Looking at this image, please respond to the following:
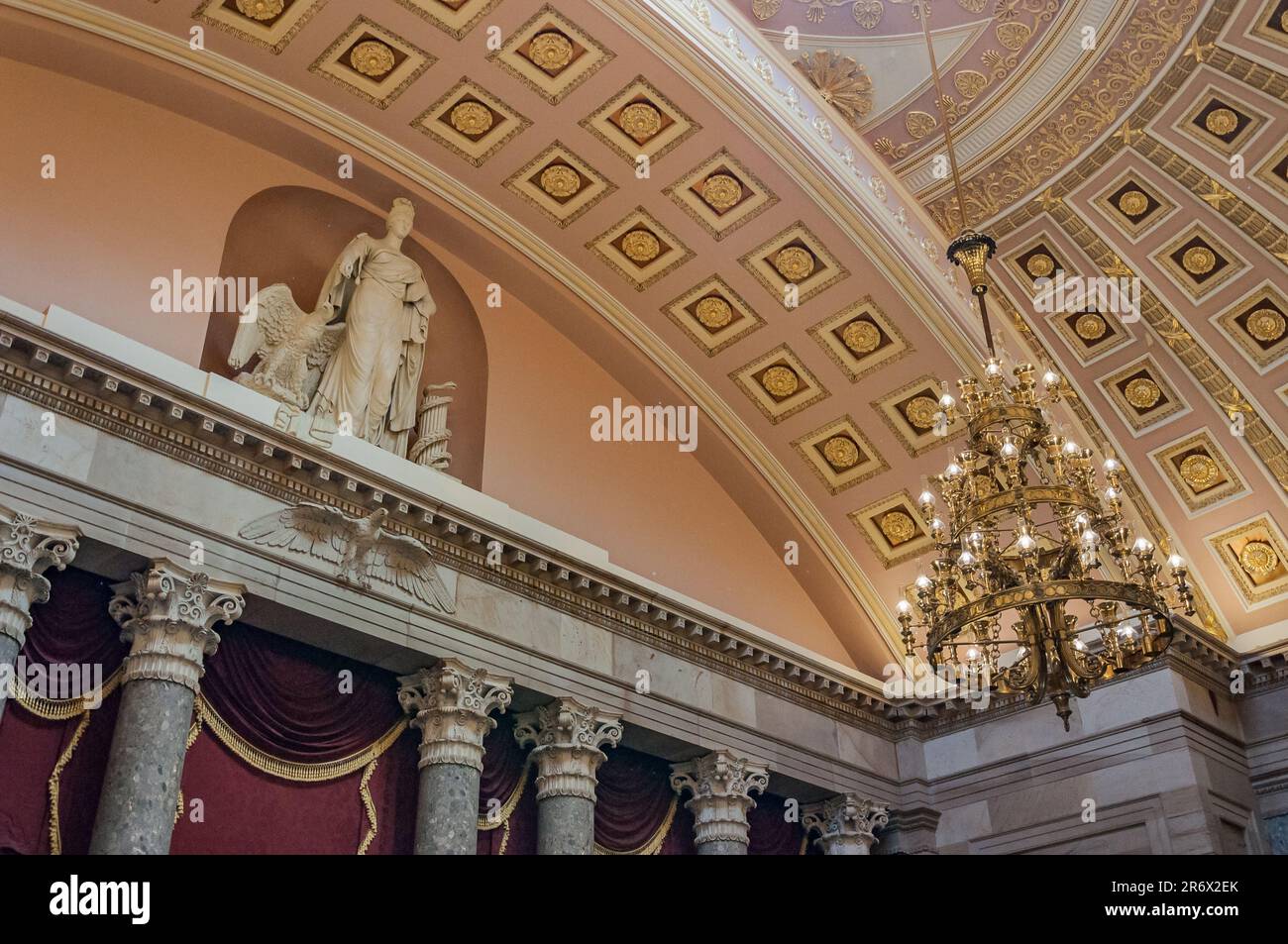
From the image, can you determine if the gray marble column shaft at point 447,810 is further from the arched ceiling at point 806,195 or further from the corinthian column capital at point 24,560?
the arched ceiling at point 806,195

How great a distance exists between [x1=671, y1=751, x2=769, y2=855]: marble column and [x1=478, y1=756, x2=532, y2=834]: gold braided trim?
1483mm

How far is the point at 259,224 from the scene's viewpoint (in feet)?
32.1

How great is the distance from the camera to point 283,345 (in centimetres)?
915

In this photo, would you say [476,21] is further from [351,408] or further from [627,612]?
[627,612]

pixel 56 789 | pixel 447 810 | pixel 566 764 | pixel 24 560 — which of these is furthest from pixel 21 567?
pixel 566 764

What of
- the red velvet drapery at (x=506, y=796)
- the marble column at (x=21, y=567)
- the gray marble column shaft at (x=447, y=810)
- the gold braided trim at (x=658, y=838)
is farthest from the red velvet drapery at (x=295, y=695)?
the gold braided trim at (x=658, y=838)

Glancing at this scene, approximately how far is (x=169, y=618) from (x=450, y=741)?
2054mm

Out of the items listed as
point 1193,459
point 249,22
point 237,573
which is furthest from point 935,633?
point 249,22

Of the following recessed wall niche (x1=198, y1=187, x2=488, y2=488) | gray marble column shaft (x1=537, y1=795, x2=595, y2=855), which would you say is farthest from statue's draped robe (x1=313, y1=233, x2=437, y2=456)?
gray marble column shaft (x1=537, y1=795, x2=595, y2=855)

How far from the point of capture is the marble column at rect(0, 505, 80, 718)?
6.69 meters

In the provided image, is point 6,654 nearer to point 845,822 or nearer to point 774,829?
point 774,829

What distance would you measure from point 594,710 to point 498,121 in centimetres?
484

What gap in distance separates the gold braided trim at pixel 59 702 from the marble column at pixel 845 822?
6206 millimetres

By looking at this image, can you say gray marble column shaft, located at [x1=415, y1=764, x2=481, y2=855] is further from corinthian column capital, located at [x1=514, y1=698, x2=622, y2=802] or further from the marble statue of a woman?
the marble statue of a woman
